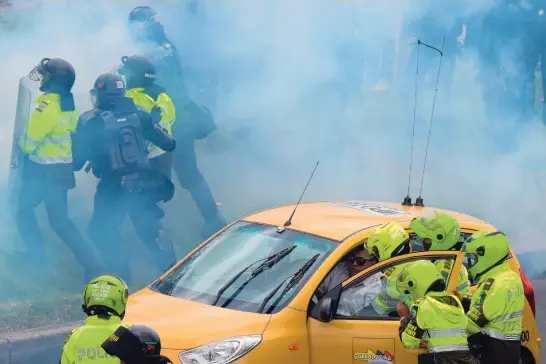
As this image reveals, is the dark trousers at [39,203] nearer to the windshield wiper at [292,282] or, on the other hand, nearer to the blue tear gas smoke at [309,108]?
the blue tear gas smoke at [309,108]

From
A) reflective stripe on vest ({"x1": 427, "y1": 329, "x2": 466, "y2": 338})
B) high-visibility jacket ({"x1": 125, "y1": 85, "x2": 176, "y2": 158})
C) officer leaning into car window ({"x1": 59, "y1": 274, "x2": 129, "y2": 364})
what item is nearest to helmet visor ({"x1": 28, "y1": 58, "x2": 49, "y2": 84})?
high-visibility jacket ({"x1": 125, "y1": 85, "x2": 176, "y2": 158})

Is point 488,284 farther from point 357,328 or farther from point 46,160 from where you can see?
point 46,160

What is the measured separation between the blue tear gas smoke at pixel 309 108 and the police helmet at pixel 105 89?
0.12 meters

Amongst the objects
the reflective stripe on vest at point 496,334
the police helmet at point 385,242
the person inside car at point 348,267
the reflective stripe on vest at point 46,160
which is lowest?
the reflective stripe on vest at point 496,334

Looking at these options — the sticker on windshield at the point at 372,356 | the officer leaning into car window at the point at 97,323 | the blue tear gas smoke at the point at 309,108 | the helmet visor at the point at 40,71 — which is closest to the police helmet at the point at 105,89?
the blue tear gas smoke at the point at 309,108

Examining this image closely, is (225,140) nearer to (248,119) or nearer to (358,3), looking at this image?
(248,119)

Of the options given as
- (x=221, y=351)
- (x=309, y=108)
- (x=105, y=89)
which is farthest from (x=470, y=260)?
(x=309, y=108)

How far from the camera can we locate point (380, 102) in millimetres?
12805

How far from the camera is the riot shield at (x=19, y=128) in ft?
33.4

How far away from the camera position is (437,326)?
588 centimetres

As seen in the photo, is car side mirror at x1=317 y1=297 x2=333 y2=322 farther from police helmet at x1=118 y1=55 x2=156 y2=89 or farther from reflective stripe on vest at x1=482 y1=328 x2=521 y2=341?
police helmet at x1=118 y1=55 x2=156 y2=89

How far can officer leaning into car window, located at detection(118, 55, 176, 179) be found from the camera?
1076cm

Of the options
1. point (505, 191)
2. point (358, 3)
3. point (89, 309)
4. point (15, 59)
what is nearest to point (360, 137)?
point (358, 3)

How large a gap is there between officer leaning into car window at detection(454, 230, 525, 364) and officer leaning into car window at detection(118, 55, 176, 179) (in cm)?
495
